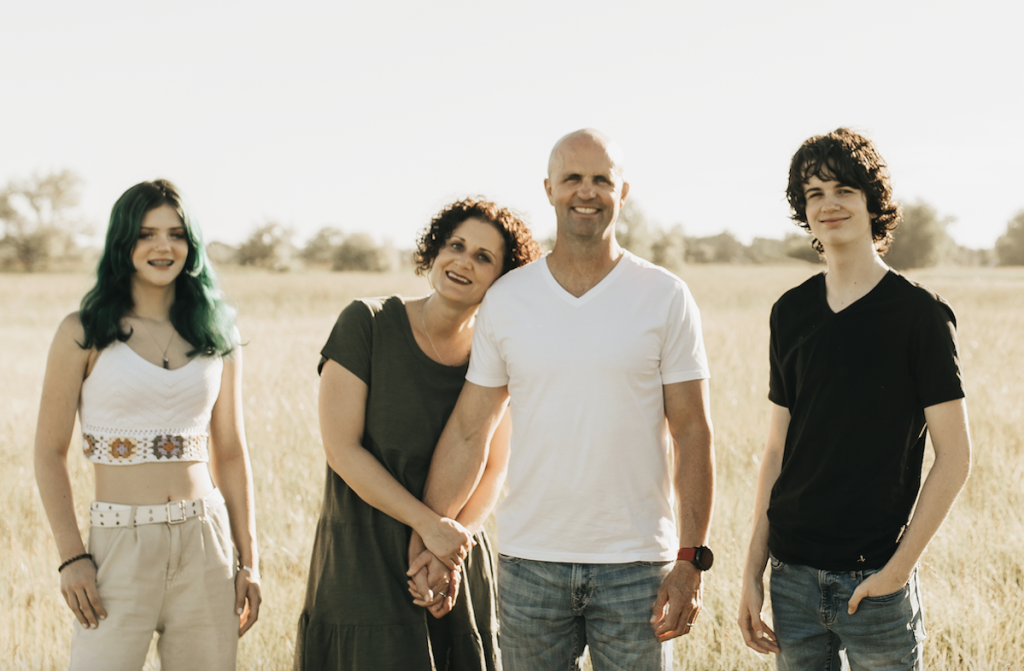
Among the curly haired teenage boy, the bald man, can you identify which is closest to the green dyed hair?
the bald man

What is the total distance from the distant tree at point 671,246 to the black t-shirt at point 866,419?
41.6 metres

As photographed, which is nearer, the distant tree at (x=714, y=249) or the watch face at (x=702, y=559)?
the watch face at (x=702, y=559)

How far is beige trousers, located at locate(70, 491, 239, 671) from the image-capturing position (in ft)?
7.59

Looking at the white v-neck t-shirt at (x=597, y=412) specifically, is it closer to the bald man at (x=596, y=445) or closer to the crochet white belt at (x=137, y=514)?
the bald man at (x=596, y=445)

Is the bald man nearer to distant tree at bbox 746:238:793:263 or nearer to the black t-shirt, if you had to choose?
the black t-shirt

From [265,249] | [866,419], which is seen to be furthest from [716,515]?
[265,249]

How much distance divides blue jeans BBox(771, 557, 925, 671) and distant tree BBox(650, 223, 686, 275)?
4162cm

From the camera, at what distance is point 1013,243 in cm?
3681

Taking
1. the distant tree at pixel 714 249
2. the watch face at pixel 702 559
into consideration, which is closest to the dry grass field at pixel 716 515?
the watch face at pixel 702 559

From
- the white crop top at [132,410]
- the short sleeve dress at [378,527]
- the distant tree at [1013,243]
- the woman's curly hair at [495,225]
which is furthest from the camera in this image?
the distant tree at [1013,243]

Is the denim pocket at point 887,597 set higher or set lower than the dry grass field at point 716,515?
higher

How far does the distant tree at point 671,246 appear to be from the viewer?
44656 millimetres

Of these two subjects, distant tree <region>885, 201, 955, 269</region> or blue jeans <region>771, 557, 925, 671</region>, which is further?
distant tree <region>885, 201, 955, 269</region>

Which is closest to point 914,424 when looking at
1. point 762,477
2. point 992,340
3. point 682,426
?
point 762,477
